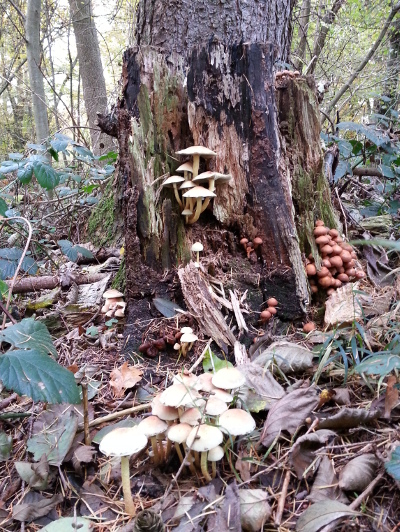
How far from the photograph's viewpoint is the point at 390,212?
153 inches

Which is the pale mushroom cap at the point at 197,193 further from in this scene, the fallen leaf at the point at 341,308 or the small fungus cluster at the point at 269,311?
the fallen leaf at the point at 341,308

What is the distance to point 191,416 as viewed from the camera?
150 centimetres

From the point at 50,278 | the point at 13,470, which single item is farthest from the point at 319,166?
the point at 13,470

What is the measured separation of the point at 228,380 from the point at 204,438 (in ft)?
0.94

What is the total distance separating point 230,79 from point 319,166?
0.99 metres

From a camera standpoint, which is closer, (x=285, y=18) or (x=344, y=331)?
(x=344, y=331)

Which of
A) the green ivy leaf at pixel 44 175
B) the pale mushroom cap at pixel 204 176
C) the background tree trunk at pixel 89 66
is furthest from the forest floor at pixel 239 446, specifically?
the background tree trunk at pixel 89 66

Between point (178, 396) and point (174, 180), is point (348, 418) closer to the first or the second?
point (178, 396)

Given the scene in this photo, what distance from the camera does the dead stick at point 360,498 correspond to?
1250 millimetres

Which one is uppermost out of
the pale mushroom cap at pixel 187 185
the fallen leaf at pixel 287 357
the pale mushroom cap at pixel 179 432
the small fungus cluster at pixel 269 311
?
the pale mushroom cap at pixel 187 185

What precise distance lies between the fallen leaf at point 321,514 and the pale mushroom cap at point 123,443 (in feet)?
2.05

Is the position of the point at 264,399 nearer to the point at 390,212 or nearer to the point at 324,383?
the point at 324,383

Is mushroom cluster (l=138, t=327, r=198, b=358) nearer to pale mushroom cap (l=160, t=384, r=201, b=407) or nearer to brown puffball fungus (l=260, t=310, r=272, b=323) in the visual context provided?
brown puffball fungus (l=260, t=310, r=272, b=323)

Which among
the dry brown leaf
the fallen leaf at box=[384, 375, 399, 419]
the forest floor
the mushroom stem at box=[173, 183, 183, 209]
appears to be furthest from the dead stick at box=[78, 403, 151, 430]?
the mushroom stem at box=[173, 183, 183, 209]
